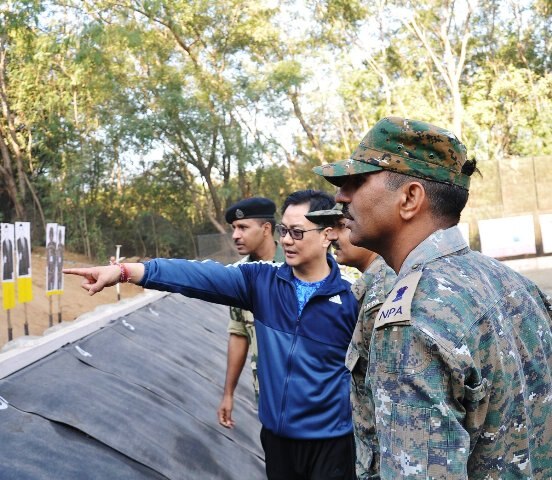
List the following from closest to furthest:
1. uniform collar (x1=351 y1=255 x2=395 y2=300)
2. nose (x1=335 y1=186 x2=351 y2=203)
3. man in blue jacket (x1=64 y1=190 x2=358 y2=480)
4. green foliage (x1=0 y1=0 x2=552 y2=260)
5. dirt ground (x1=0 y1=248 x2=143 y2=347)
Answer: nose (x1=335 y1=186 x2=351 y2=203), uniform collar (x1=351 y1=255 x2=395 y2=300), man in blue jacket (x1=64 y1=190 x2=358 y2=480), dirt ground (x1=0 y1=248 x2=143 y2=347), green foliage (x1=0 y1=0 x2=552 y2=260)

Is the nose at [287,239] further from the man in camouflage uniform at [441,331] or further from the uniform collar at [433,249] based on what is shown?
the uniform collar at [433,249]

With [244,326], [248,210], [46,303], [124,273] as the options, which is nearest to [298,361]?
[124,273]

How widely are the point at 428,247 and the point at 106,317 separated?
402 centimetres

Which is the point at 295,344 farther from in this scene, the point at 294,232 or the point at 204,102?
the point at 204,102

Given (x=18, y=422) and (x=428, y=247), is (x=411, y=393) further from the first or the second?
(x=18, y=422)

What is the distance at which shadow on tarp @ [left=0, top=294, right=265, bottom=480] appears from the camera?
8.29 ft

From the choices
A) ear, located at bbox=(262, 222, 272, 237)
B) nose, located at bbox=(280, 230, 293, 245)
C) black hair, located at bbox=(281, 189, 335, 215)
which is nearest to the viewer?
nose, located at bbox=(280, 230, 293, 245)

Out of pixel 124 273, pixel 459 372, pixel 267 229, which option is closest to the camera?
pixel 459 372

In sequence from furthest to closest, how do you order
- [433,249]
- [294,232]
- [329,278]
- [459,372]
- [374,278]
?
[294,232] < [329,278] < [374,278] < [433,249] < [459,372]

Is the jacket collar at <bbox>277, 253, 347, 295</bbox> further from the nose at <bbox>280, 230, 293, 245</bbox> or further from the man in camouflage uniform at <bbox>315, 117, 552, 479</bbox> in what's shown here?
Result: the man in camouflage uniform at <bbox>315, 117, 552, 479</bbox>

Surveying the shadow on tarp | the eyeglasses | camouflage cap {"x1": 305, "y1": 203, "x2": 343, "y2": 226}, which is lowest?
the shadow on tarp

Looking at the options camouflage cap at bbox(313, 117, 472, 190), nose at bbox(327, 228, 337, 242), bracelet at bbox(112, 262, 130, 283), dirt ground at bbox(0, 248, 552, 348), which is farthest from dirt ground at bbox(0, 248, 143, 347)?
camouflage cap at bbox(313, 117, 472, 190)

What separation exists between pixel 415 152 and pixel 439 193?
0.09 meters

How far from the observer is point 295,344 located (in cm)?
253
